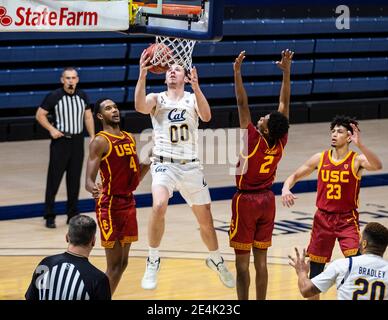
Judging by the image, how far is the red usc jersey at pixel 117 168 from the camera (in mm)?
8469

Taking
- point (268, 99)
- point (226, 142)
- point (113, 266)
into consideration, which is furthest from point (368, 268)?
point (268, 99)

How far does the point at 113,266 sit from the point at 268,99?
36.0ft

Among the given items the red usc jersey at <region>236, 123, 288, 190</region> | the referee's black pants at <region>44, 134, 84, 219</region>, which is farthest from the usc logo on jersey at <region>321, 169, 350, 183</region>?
the referee's black pants at <region>44, 134, 84, 219</region>

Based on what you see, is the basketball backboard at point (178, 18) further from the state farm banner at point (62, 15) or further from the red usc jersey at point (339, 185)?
the red usc jersey at point (339, 185)

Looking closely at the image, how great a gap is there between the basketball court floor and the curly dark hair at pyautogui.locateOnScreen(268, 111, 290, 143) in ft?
4.97

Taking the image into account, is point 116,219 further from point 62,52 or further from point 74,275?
point 62,52

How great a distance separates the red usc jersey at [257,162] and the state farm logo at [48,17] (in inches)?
59.9

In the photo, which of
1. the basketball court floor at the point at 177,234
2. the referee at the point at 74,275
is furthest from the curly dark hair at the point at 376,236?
the basketball court floor at the point at 177,234

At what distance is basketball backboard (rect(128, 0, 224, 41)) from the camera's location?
783 centimetres

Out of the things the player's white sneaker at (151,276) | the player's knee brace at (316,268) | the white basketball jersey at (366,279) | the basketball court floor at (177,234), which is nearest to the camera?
the white basketball jersey at (366,279)

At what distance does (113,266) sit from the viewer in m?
8.44

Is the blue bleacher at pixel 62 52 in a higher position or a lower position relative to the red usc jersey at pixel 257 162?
higher

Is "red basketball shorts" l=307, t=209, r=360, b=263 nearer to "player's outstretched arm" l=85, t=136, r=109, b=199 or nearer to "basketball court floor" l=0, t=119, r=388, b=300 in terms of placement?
"basketball court floor" l=0, t=119, r=388, b=300

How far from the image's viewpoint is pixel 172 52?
354 inches
